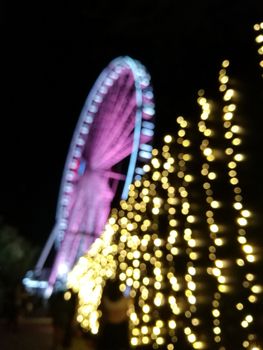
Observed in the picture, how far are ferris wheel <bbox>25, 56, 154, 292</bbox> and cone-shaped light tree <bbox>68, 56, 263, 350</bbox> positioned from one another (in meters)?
6.87

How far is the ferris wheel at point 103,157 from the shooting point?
1549 cm

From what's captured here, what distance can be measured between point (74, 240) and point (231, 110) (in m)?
12.3

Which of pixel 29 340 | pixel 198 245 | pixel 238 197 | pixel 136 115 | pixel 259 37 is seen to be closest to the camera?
pixel 238 197

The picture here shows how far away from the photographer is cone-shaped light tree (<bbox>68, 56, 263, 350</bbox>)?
19.3 feet

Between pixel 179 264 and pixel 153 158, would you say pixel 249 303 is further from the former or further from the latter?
pixel 153 158

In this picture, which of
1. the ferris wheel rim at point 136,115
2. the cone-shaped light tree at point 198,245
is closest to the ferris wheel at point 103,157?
the ferris wheel rim at point 136,115

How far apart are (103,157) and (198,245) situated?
1081 centimetres

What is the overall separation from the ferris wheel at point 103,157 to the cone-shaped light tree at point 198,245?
6871 mm

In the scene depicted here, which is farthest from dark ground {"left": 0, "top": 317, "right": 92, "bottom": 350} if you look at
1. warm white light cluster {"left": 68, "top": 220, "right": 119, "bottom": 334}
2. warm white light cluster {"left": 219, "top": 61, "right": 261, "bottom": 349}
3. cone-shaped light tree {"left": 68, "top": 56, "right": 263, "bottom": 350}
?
warm white light cluster {"left": 219, "top": 61, "right": 261, "bottom": 349}

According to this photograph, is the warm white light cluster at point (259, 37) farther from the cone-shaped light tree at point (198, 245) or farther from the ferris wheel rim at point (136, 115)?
the ferris wheel rim at point (136, 115)

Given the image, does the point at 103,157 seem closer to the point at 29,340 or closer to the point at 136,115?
the point at 136,115

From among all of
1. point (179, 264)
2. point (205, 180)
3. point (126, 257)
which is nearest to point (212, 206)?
point (205, 180)

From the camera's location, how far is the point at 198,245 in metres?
6.60

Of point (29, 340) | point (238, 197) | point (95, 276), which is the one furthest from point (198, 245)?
point (29, 340)
